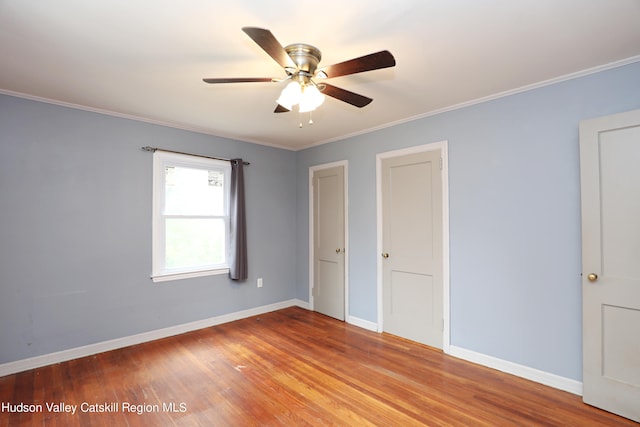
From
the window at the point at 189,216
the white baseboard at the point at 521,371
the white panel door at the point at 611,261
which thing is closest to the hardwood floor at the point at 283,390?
the white baseboard at the point at 521,371

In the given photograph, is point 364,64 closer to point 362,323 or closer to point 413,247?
point 413,247

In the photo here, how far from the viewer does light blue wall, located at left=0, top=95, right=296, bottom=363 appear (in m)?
2.84

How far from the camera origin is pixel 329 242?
4.48 meters

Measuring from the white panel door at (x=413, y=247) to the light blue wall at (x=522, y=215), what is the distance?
17cm

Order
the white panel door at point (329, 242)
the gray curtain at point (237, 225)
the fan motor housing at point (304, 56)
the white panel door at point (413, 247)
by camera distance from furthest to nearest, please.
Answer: the white panel door at point (329, 242) < the gray curtain at point (237, 225) < the white panel door at point (413, 247) < the fan motor housing at point (304, 56)

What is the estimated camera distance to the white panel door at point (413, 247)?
3.32 metres

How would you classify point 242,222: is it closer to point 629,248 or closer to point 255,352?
point 255,352

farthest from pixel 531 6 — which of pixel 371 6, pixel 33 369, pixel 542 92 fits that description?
pixel 33 369

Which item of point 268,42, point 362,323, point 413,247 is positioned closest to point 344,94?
point 268,42

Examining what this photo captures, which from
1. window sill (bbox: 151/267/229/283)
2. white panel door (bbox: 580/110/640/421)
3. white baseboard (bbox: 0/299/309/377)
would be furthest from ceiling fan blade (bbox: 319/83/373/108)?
white baseboard (bbox: 0/299/309/377)

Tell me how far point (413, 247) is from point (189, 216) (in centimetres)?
273

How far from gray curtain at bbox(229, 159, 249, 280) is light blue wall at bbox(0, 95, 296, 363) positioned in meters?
0.38

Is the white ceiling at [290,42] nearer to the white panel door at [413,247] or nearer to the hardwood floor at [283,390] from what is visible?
the white panel door at [413,247]

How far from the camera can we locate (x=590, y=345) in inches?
90.6
